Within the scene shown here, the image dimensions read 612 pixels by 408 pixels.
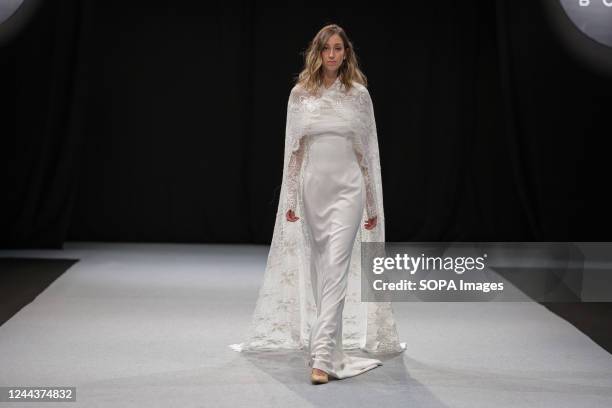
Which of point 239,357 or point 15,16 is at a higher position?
point 15,16

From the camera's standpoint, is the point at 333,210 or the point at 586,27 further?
the point at 586,27

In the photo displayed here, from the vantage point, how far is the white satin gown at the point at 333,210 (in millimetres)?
3881

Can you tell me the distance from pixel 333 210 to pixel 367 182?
0.83ft

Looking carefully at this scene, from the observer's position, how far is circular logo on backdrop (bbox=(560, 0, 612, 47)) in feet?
26.4

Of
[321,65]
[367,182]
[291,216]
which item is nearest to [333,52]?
[321,65]

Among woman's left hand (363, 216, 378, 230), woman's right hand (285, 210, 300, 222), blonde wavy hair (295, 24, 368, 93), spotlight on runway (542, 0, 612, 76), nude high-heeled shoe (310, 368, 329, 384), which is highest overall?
spotlight on runway (542, 0, 612, 76)

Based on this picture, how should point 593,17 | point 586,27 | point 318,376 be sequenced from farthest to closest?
point 586,27 < point 593,17 < point 318,376

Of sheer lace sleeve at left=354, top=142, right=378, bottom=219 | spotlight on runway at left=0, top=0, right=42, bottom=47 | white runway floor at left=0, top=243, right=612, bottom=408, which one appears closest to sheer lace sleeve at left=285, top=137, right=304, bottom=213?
sheer lace sleeve at left=354, top=142, right=378, bottom=219

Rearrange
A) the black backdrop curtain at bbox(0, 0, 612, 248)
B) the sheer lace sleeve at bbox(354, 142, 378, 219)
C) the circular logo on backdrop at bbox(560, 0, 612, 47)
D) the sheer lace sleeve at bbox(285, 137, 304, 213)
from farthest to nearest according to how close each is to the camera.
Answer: the black backdrop curtain at bbox(0, 0, 612, 248) → the circular logo on backdrop at bbox(560, 0, 612, 47) → the sheer lace sleeve at bbox(285, 137, 304, 213) → the sheer lace sleeve at bbox(354, 142, 378, 219)

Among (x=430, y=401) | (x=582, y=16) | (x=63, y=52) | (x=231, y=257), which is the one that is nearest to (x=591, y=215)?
(x=582, y=16)

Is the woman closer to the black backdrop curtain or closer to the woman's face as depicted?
the woman's face

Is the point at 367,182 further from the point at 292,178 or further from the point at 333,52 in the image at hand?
the point at 333,52

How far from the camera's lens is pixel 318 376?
3.75 m

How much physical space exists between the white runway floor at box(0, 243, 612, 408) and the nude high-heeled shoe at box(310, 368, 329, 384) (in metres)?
0.04
